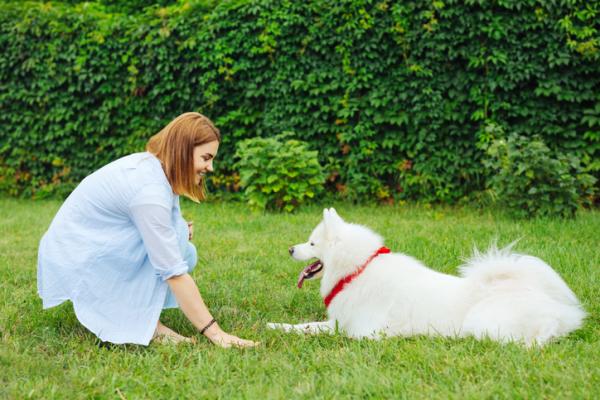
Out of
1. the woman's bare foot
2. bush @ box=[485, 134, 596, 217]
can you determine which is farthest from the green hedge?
the woman's bare foot

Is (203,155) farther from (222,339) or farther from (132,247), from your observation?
(222,339)

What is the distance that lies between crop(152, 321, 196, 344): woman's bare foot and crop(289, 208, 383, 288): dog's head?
911 millimetres

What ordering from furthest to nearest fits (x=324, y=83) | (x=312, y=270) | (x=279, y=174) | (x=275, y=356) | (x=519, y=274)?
1. (x=324, y=83)
2. (x=279, y=174)
3. (x=312, y=270)
4. (x=519, y=274)
5. (x=275, y=356)

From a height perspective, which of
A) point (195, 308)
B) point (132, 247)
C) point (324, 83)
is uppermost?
point (324, 83)

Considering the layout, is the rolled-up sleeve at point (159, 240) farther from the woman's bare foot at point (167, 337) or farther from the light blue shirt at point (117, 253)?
the woman's bare foot at point (167, 337)

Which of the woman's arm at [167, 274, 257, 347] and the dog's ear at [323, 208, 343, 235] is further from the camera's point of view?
the dog's ear at [323, 208, 343, 235]

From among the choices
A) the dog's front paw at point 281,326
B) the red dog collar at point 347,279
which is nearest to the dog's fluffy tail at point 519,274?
the red dog collar at point 347,279

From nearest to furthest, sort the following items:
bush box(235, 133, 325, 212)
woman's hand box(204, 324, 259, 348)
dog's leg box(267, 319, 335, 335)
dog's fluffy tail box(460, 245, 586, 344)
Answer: dog's fluffy tail box(460, 245, 586, 344), woman's hand box(204, 324, 259, 348), dog's leg box(267, 319, 335, 335), bush box(235, 133, 325, 212)

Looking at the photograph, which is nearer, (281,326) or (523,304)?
(523,304)

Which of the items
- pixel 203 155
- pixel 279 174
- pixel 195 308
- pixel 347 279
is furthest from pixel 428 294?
pixel 279 174

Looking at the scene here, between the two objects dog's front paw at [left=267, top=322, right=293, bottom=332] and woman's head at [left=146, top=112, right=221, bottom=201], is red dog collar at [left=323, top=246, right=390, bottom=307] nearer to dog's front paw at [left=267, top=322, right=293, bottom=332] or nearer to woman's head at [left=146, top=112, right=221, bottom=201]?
dog's front paw at [left=267, top=322, right=293, bottom=332]

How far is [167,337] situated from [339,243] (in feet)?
3.66

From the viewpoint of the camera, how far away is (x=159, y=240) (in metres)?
3.04

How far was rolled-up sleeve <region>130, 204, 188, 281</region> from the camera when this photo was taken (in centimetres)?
305
